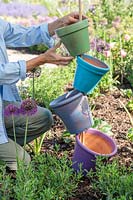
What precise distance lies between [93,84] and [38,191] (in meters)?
0.75

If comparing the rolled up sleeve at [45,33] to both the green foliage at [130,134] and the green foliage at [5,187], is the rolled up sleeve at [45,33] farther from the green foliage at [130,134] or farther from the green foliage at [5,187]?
the green foliage at [5,187]

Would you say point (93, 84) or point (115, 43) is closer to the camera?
point (93, 84)

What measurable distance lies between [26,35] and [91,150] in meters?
0.89

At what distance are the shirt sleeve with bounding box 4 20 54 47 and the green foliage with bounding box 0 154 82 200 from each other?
2.85ft

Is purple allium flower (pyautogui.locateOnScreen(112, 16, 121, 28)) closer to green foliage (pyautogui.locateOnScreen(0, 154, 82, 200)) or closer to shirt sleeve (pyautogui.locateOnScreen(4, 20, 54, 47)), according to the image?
shirt sleeve (pyautogui.locateOnScreen(4, 20, 54, 47))

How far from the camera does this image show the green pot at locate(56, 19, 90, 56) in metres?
3.02

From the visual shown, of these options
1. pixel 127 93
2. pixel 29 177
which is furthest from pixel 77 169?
pixel 127 93

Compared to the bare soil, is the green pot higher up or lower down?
higher up

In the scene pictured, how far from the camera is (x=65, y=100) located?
3.24m

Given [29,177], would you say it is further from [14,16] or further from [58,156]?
[14,16]

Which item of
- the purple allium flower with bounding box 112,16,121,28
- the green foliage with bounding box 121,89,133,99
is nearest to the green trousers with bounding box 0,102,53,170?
the green foliage with bounding box 121,89,133,99

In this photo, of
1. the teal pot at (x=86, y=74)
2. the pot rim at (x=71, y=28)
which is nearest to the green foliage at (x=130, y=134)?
the teal pot at (x=86, y=74)

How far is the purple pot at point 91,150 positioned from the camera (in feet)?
10.7

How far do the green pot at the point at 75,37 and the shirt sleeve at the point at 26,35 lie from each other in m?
0.50
